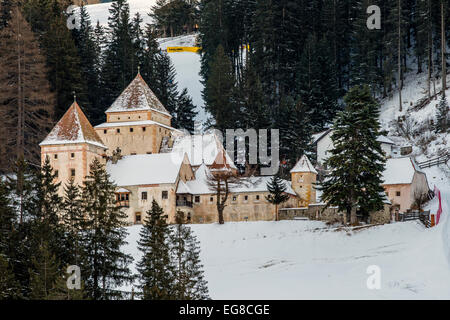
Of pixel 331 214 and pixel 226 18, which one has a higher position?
pixel 226 18

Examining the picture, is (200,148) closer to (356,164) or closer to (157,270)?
(356,164)

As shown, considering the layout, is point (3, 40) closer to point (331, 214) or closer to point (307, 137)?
point (307, 137)

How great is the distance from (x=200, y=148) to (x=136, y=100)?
857cm

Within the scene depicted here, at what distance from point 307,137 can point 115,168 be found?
17.3m

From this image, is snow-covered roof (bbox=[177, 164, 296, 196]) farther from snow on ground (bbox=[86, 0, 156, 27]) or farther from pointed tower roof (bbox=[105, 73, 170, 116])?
snow on ground (bbox=[86, 0, 156, 27])

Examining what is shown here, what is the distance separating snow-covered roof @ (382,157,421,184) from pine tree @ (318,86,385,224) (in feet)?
19.3

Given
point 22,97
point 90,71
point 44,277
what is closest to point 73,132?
point 22,97

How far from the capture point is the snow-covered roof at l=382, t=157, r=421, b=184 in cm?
5194

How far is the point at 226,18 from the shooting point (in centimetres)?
8631

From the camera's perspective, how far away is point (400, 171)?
2084 inches

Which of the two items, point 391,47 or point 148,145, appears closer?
point 148,145
